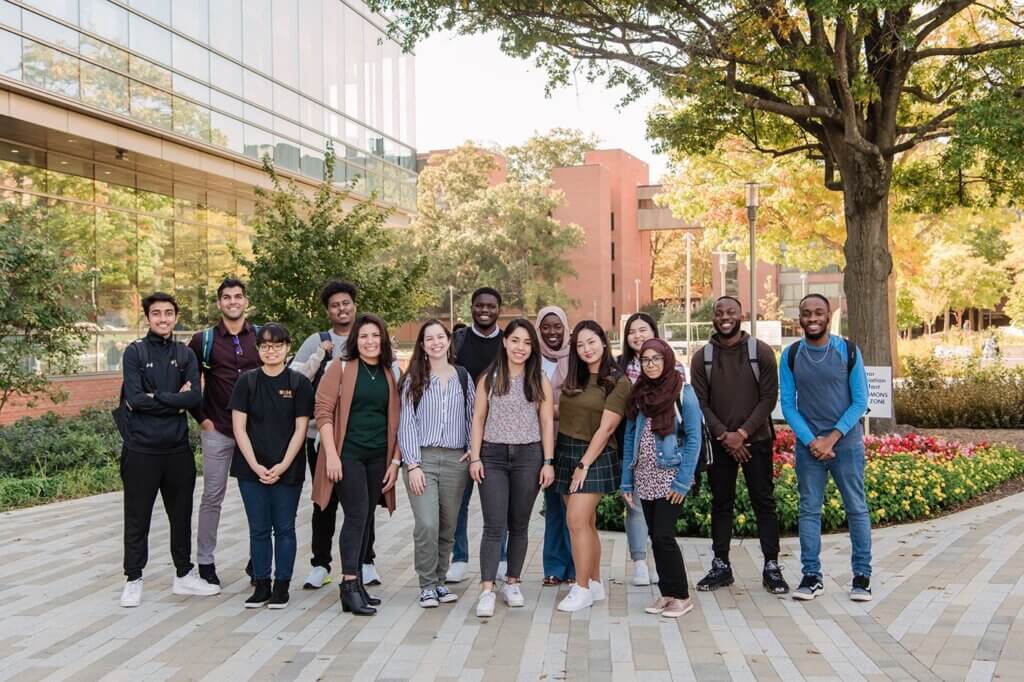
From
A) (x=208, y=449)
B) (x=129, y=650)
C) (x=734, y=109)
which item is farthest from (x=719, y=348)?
(x=734, y=109)

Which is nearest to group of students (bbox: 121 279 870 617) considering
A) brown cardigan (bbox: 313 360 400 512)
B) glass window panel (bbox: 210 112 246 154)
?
brown cardigan (bbox: 313 360 400 512)

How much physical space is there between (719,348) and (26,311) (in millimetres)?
8302

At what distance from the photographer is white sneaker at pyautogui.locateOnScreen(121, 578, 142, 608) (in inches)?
232

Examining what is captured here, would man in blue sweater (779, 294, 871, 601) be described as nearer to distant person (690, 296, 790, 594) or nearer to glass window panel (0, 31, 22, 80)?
distant person (690, 296, 790, 594)

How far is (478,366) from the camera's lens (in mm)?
6582

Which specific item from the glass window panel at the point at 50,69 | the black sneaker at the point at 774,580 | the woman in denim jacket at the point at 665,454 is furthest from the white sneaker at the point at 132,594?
the glass window panel at the point at 50,69

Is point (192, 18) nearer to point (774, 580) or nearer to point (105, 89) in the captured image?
point (105, 89)

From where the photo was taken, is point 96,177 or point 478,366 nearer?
point 478,366

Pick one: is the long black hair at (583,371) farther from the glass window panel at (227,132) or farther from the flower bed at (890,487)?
the glass window panel at (227,132)

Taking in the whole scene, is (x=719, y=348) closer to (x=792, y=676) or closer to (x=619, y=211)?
(x=792, y=676)

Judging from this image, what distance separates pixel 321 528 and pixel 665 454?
7.63 feet

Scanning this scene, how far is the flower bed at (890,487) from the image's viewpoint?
25.2ft

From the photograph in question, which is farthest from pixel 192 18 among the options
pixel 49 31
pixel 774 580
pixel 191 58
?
pixel 774 580

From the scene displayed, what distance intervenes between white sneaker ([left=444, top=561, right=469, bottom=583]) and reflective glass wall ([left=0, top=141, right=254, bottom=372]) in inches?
440
